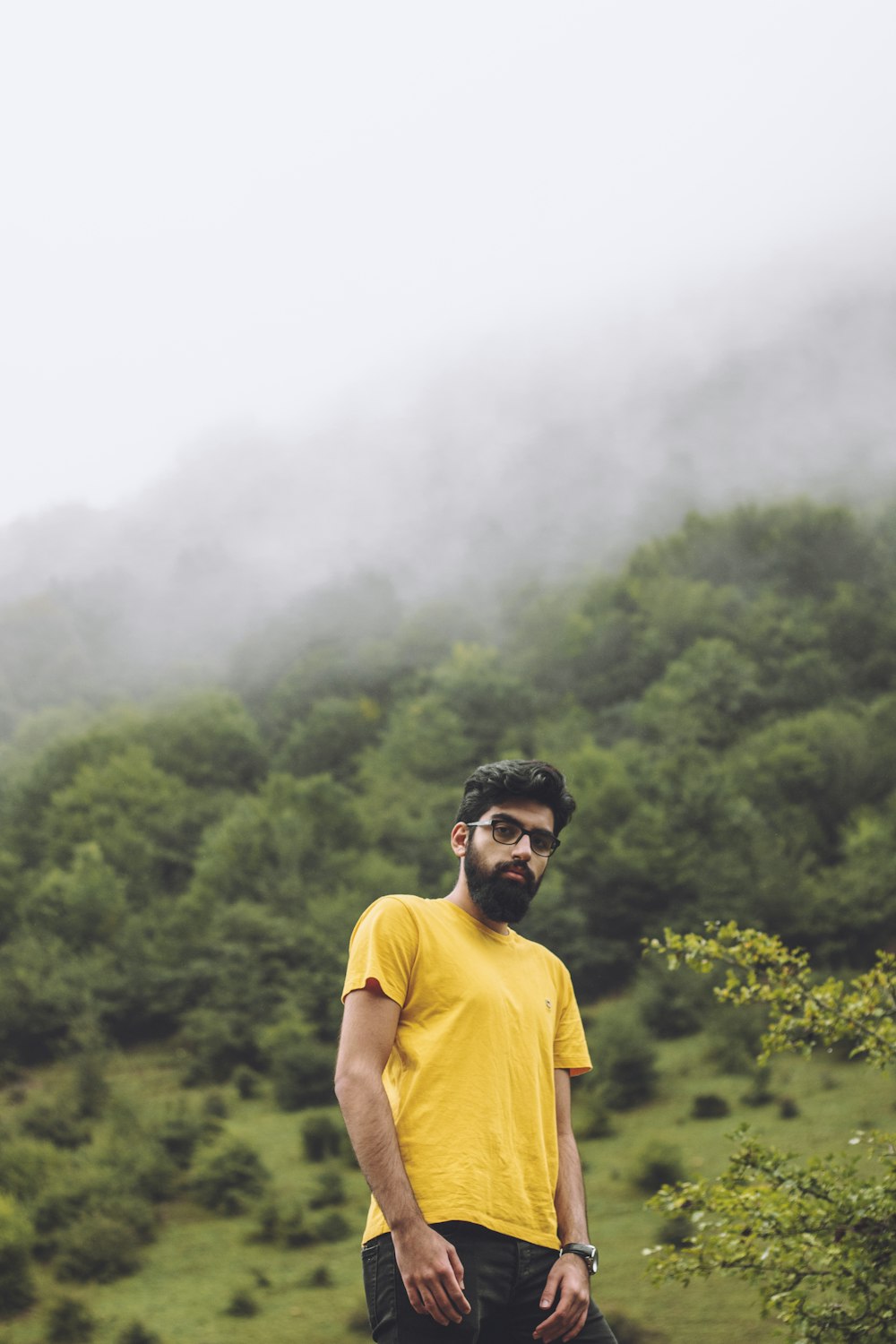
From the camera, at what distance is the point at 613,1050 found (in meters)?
28.0

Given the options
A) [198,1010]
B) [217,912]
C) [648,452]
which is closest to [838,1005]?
[198,1010]

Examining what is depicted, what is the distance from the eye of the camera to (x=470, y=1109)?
246 cm

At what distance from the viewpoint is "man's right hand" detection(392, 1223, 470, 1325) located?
225cm

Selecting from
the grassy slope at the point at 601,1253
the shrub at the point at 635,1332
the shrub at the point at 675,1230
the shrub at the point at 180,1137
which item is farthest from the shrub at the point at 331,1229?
the shrub at the point at 635,1332

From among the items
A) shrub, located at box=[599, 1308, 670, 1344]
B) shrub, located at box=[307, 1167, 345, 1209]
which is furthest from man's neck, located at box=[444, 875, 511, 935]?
shrub, located at box=[307, 1167, 345, 1209]

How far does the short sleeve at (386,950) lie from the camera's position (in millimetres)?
2467

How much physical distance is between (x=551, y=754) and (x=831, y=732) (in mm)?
13650

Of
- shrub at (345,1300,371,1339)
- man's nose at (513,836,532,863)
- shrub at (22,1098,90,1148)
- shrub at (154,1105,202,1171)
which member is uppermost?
man's nose at (513,836,532,863)

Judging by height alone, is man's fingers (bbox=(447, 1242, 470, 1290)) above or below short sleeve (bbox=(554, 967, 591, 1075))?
below

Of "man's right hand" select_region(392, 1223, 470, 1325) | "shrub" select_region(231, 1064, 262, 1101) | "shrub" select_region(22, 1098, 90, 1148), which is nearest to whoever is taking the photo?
"man's right hand" select_region(392, 1223, 470, 1325)

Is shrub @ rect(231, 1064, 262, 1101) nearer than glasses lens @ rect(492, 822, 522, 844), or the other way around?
glasses lens @ rect(492, 822, 522, 844)

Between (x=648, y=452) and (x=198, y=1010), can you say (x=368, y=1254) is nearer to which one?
(x=198, y=1010)

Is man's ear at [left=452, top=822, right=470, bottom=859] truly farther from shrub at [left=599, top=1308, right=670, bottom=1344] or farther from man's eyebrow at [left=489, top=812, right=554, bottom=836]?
shrub at [left=599, top=1308, right=670, bottom=1344]

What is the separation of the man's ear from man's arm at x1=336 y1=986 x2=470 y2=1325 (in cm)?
48
